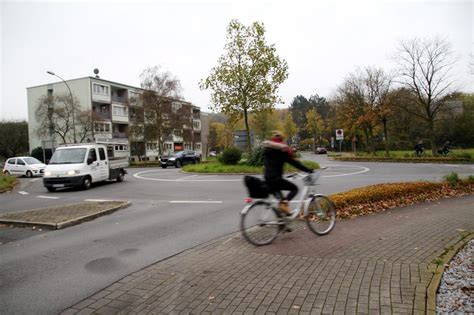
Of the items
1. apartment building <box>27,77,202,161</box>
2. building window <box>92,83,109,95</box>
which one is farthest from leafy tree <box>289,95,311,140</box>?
building window <box>92,83,109,95</box>

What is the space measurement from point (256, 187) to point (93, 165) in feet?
40.7

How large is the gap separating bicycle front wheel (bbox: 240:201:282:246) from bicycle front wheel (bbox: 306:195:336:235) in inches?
27.8

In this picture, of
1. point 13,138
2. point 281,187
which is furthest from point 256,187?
point 13,138

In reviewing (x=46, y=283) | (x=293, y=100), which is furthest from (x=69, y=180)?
(x=293, y=100)

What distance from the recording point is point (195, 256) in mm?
5160

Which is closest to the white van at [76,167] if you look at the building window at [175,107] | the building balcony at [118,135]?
the building window at [175,107]

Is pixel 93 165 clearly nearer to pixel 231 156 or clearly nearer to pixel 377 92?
pixel 231 156

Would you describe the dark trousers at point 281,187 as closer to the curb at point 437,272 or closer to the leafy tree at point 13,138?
the curb at point 437,272

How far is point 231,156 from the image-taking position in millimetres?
24234

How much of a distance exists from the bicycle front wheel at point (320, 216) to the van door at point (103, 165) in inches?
511

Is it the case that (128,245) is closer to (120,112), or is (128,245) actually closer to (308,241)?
(308,241)

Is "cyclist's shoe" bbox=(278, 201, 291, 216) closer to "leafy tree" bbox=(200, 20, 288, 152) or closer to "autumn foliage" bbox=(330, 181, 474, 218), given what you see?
"autumn foliage" bbox=(330, 181, 474, 218)

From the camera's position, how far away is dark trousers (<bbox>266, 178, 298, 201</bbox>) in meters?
5.68

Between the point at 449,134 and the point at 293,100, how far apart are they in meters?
60.5
